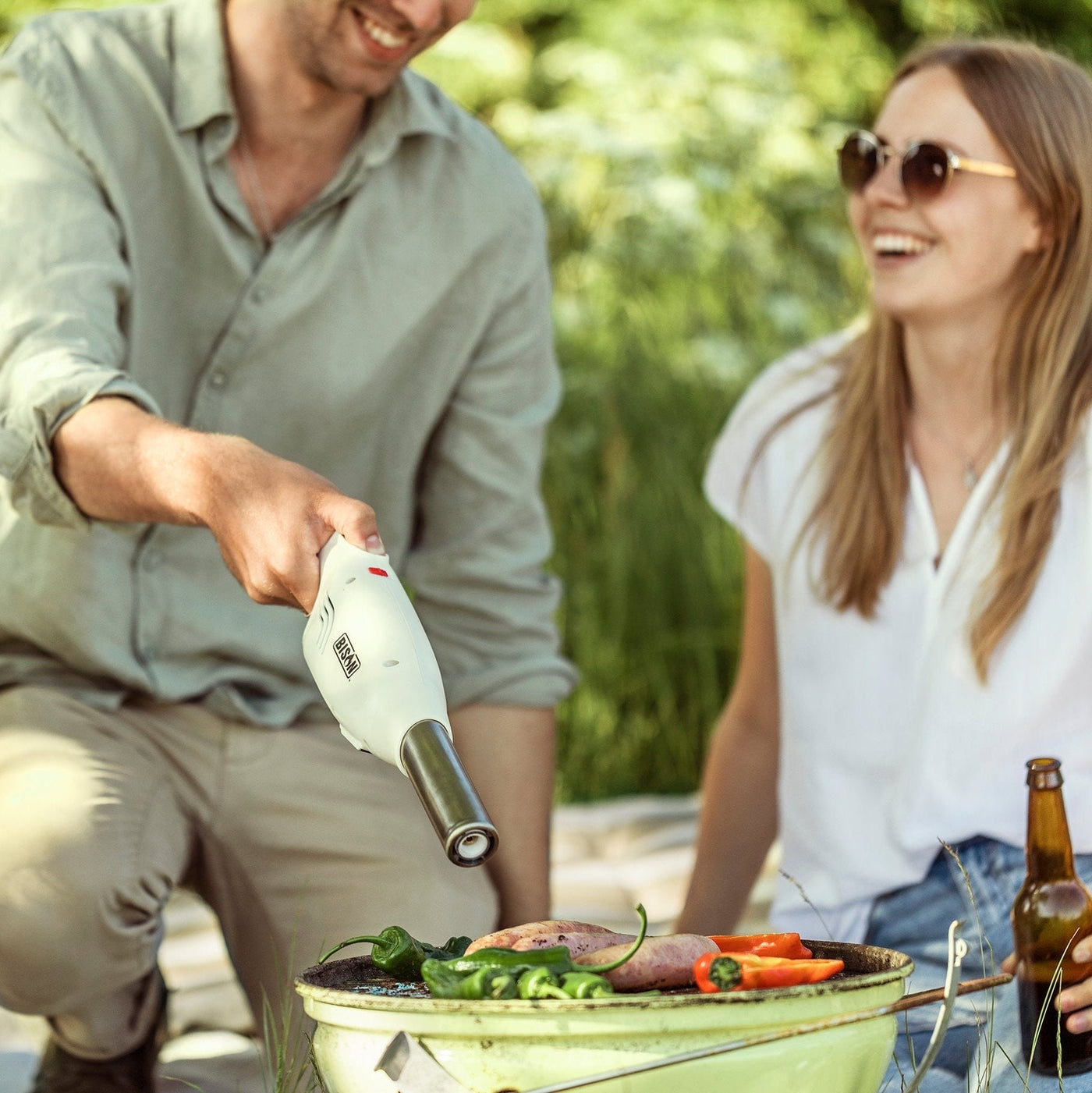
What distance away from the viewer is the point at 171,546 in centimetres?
245

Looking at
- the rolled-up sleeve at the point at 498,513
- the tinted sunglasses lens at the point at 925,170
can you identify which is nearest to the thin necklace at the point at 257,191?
the rolled-up sleeve at the point at 498,513

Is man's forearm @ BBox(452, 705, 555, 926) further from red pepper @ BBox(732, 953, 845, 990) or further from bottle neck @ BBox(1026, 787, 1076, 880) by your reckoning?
red pepper @ BBox(732, 953, 845, 990)

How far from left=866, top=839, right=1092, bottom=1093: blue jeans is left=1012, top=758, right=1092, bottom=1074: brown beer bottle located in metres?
0.05

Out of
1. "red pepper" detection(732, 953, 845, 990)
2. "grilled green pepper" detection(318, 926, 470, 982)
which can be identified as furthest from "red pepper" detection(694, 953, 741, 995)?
"grilled green pepper" detection(318, 926, 470, 982)

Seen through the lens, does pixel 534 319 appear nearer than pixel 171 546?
No

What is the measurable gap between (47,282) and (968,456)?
1.52 m

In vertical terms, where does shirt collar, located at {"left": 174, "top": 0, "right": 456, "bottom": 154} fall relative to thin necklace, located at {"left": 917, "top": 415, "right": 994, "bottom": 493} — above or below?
above

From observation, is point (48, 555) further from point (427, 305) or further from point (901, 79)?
point (901, 79)

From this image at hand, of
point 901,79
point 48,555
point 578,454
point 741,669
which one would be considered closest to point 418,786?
point 48,555

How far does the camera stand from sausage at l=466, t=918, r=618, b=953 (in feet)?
4.56

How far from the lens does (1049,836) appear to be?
76.4 inches

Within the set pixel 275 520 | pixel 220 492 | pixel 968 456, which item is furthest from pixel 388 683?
pixel 968 456

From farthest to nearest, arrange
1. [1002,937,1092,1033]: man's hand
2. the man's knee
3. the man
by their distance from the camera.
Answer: the man
the man's knee
[1002,937,1092,1033]: man's hand

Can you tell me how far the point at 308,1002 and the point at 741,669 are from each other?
1.73 meters
